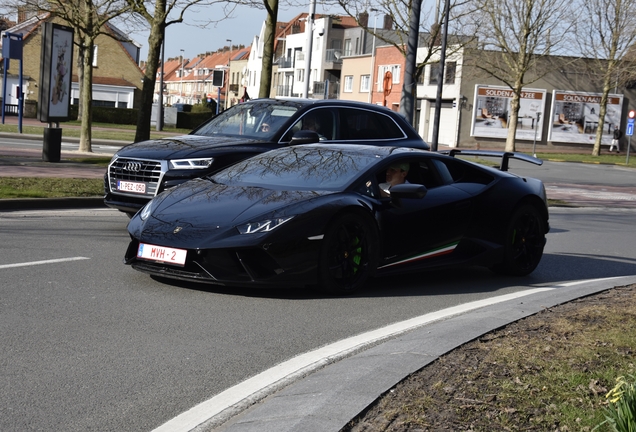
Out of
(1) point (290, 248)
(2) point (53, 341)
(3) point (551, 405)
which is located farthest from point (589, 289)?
(2) point (53, 341)

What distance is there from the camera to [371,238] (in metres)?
7.70

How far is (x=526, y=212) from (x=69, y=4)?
1937cm

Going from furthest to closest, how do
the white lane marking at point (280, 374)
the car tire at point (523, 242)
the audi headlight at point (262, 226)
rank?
1. the car tire at point (523, 242)
2. the audi headlight at point (262, 226)
3. the white lane marking at point (280, 374)

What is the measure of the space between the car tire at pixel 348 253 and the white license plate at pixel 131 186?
3802 millimetres

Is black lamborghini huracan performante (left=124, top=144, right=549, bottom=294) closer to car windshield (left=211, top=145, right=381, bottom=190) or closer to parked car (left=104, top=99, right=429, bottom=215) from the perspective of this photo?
car windshield (left=211, top=145, right=381, bottom=190)

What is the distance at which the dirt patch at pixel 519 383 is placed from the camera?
402cm

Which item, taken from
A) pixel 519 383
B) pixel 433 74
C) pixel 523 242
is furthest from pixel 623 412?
pixel 433 74

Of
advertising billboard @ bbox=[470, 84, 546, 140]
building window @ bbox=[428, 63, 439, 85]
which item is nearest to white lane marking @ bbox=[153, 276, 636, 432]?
advertising billboard @ bbox=[470, 84, 546, 140]

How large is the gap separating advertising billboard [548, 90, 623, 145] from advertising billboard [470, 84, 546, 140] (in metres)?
1.28

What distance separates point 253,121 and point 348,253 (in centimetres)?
467

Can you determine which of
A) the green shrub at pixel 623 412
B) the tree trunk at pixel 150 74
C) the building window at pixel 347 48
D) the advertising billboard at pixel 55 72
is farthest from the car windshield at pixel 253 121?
the building window at pixel 347 48

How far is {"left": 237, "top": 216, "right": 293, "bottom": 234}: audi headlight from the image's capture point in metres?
6.96

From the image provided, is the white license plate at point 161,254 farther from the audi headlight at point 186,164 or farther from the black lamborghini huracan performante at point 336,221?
the audi headlight at point 186,164

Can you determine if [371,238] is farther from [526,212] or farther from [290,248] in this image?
[526,212]
